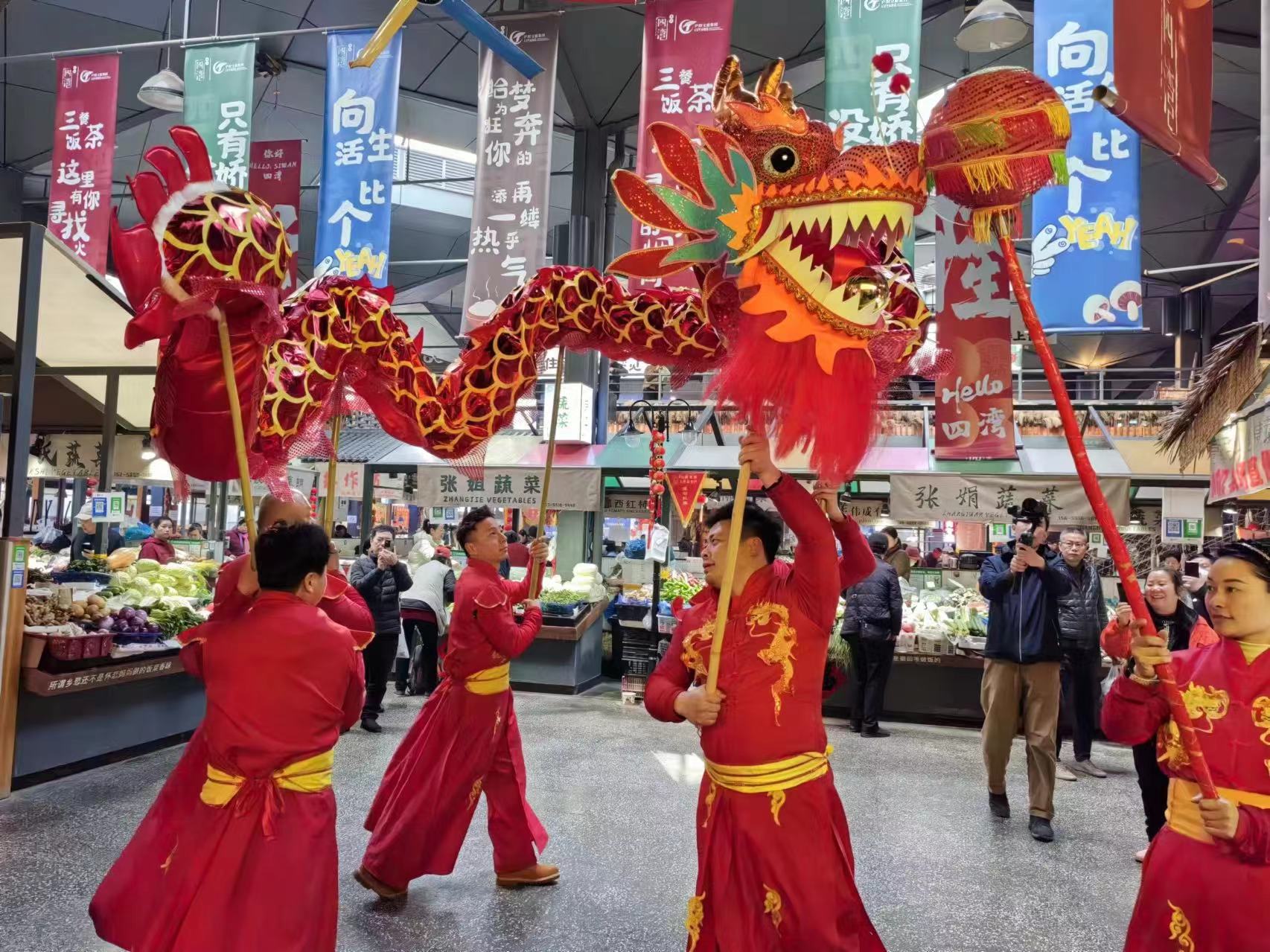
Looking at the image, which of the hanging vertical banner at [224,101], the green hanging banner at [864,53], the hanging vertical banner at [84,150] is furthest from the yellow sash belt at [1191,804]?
the hanging vertical banner at [84,150]

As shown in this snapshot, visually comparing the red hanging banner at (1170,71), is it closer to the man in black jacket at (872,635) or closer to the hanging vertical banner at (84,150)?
the man in black jacket at (872,635)

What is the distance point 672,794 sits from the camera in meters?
4.64

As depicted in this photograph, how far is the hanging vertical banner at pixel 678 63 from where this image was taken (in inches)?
225

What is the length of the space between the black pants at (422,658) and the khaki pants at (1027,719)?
168 inches

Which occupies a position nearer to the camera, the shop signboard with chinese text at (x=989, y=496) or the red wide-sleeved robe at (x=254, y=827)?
the red wide-sleeved robe at (x=254, y=827)

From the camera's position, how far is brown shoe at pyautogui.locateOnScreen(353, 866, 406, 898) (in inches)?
121

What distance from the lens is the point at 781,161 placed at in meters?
1.85

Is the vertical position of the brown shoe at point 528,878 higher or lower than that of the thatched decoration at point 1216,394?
lower

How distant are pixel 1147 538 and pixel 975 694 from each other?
526 centimetres

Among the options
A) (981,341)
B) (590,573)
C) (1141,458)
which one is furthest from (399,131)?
(1141,458)

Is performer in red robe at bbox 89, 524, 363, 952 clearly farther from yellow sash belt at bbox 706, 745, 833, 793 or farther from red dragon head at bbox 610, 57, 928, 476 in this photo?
red dragon head at bbox 610, 57, 928, 476

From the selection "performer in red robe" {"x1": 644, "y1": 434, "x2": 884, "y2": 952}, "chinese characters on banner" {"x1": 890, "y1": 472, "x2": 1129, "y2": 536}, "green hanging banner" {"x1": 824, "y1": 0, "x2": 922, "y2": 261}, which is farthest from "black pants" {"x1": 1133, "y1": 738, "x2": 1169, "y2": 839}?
"green hanging banner" {"x1": 824, "y1": 0, "x2": 922, "y2": 261}

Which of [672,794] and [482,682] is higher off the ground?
[482,682]

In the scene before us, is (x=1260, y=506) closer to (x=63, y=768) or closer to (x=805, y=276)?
(x=805, y=276)
